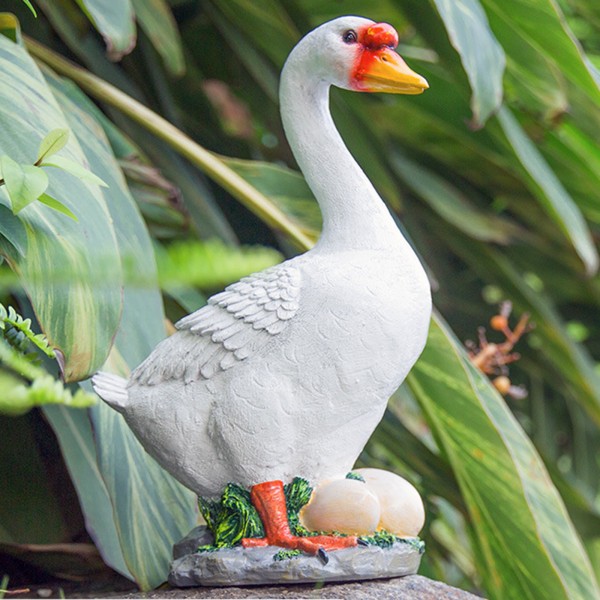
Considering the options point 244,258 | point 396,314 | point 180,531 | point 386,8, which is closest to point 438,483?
point 180,531

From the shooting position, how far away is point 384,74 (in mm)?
703

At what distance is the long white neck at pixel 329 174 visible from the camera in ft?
2.28

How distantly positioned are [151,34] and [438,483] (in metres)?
0.64

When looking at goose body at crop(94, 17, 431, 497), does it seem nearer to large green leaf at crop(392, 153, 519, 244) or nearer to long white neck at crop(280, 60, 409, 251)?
long white neck at crop(280, 60, 409, 251)

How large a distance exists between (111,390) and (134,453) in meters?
0.13

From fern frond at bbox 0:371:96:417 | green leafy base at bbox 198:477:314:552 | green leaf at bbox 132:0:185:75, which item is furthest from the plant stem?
fern frond at bbox 0:371:96:417

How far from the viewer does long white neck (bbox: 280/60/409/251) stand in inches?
27.4

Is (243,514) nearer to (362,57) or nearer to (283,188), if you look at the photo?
(362,57)

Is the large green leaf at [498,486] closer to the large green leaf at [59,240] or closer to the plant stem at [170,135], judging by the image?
the plant stem at [170,135]

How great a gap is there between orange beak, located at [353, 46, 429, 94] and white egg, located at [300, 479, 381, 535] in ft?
0.97

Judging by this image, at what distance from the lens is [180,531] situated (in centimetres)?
80

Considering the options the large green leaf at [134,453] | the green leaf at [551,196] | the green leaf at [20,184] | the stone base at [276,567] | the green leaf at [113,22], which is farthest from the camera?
the green leaf at [551,196]

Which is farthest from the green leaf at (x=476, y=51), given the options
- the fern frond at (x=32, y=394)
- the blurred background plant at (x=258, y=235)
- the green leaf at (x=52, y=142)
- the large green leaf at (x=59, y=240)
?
the fern frond at (x=32, y=394)

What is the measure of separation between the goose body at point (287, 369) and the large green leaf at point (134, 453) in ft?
0.25
